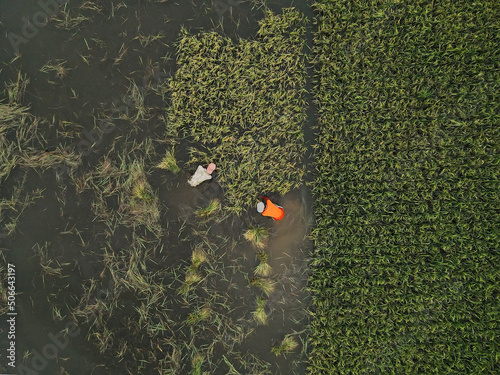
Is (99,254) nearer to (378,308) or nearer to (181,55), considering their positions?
(181,55)

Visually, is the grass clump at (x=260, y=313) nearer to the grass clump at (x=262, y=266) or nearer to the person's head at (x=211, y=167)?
the grass clump at (x=262, y=266)

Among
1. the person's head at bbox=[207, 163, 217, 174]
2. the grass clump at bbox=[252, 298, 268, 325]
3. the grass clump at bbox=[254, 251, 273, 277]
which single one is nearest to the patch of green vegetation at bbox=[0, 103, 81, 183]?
the person's head at bbox=[207, 163, 217, 174]

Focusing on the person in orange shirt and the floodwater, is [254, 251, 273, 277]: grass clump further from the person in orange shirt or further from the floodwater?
the person in orange shirt

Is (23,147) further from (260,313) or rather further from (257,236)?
(260,313)

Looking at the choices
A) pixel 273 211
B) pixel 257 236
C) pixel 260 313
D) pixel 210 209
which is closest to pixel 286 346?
pixel 260 313

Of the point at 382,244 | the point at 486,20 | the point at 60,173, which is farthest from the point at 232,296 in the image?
the point at 486,20

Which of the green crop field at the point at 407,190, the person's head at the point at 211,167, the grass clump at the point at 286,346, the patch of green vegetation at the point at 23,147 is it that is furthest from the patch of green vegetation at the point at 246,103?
the grass clump at the point at 286,346

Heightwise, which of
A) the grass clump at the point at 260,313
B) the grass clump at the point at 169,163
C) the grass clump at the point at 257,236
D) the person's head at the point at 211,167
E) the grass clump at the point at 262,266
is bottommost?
the grass clump at the point at 260,313
